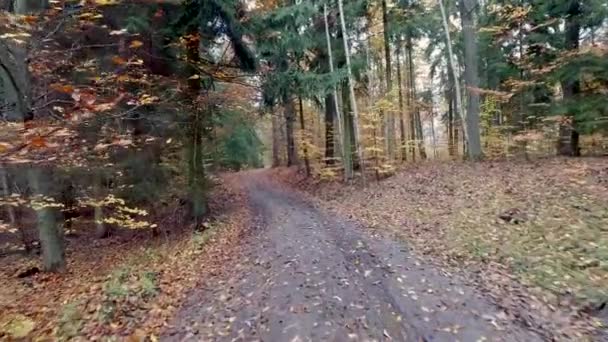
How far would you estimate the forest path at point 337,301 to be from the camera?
4.84 metres

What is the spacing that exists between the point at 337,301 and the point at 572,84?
45.0ft

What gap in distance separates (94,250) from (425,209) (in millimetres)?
10068

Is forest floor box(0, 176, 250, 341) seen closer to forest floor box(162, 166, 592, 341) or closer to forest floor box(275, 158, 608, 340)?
forest floor box(162, 166, 592, 341)

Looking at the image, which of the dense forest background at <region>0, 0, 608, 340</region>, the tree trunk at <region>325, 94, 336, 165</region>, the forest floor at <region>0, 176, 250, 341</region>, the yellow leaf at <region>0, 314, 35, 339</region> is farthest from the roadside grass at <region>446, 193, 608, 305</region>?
the tree trunk at <region>325, 94, 336, 165</region>

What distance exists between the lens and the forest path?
4844mm

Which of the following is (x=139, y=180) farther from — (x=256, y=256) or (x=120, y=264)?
(x=256, y=256)

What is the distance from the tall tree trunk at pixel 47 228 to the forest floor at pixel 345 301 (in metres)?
3.87

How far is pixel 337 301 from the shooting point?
567cm

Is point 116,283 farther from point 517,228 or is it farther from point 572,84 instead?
point 572,84

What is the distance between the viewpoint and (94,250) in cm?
1170

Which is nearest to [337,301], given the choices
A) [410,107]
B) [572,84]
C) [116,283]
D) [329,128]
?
[116,283]

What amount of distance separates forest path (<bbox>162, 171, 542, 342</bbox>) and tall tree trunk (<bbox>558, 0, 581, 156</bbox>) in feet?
34.9

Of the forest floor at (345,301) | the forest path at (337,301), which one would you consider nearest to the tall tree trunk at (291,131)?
the forest floor at (345,301)

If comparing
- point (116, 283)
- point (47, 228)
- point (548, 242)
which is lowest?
point (116, 283)
